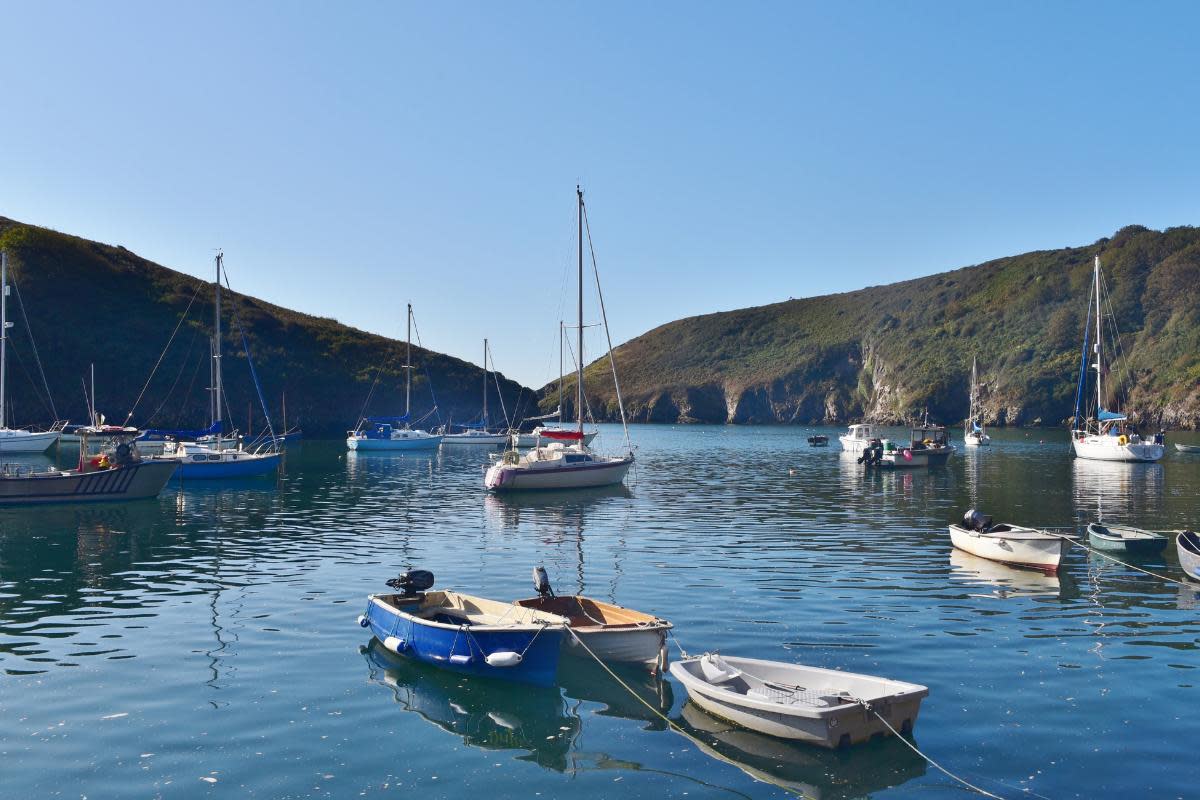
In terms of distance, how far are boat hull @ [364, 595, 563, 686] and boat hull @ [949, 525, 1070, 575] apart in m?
17.2

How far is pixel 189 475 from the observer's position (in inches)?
2202

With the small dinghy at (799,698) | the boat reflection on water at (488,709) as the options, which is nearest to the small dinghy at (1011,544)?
the small dinghy at (799,698)

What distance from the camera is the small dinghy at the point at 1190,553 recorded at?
988 inches

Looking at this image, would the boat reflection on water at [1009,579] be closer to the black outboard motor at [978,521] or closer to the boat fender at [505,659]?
the black outboard motor at [978,521]

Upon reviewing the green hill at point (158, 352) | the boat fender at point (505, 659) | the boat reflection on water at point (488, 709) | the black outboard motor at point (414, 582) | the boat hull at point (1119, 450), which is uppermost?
the green hill at point (158, 352)

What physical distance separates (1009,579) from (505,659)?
1675 cm

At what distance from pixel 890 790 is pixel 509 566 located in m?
17.5

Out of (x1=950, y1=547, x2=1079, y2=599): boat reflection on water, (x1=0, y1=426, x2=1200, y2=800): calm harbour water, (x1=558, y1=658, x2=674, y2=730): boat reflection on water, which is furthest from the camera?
(x1=950, y1=547, x2=1079, y2=599): boat reflection on water

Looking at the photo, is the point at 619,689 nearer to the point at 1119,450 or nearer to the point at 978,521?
the point at 978,521

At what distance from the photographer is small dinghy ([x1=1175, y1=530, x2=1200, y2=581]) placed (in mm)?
25095

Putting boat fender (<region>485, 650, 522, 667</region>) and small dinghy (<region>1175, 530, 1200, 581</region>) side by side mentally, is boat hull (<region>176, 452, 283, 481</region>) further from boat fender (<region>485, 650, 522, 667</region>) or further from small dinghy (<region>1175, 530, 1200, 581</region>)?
small dinghy (<region>1175, 530, 1200, 581</region>)

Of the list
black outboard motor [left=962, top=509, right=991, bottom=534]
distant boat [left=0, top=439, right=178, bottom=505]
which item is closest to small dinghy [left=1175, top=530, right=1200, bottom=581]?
black outboard motor [left=962, top=509, right=991, bottom=534]

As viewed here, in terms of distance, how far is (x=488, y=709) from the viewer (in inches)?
593

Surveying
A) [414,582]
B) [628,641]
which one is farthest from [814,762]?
[414,582]
